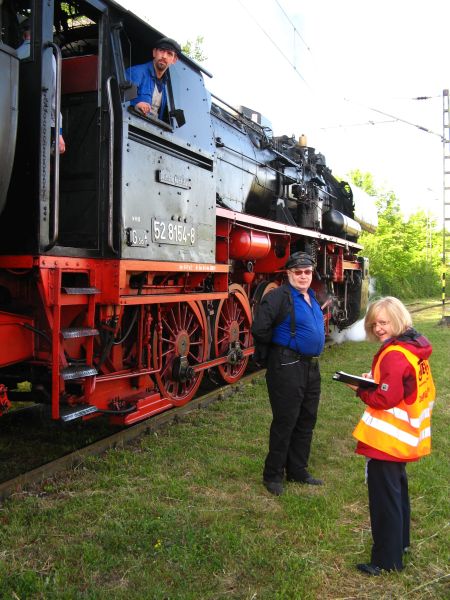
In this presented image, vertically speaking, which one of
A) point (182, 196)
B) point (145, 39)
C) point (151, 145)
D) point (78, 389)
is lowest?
point (78, 389)

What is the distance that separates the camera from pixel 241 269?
283 inches

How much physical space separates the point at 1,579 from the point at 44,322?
1.66 meters

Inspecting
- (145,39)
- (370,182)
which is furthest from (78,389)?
(370,182)

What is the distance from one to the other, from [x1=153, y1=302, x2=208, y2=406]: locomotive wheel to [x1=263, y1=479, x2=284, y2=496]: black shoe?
155 cm

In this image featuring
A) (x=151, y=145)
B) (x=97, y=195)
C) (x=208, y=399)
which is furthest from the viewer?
(x=208, y=399)

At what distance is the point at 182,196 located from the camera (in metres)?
4.78

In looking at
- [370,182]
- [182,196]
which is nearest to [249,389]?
[182,196]

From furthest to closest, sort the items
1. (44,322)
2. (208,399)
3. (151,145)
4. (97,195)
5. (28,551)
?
(208,399), (151,145), (97,195), (44,322), (28,551)

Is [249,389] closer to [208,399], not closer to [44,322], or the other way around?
[208,399]

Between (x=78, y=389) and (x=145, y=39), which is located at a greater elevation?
(x=145, y=39)

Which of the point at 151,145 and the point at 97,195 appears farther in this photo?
the point at 151,145

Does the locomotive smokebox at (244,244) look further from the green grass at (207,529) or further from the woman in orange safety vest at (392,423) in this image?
the woman in orange safety vest at (392,423)

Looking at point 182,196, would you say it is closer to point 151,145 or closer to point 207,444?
point 151,145

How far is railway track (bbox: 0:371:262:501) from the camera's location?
3707 mm
